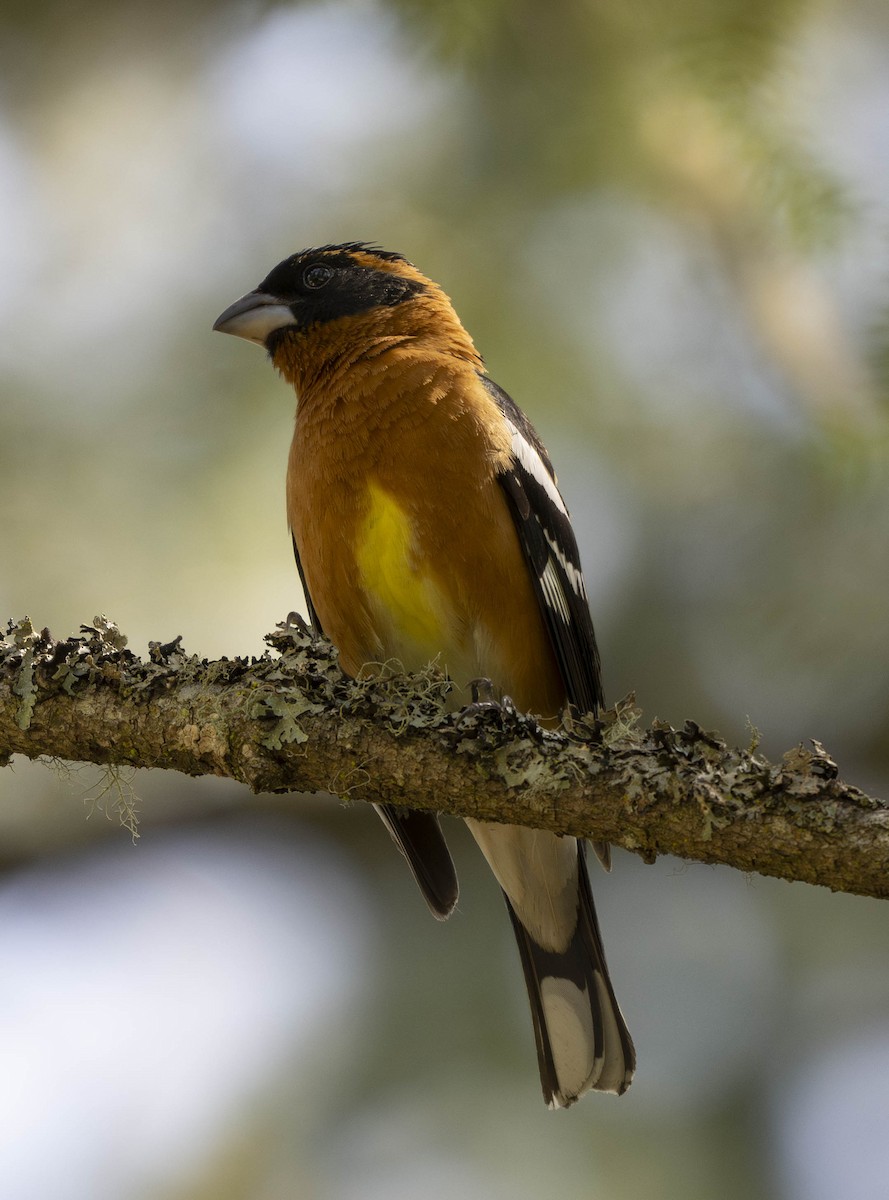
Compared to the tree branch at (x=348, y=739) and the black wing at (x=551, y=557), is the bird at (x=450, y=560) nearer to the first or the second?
the black wing at (x=551, y=557)

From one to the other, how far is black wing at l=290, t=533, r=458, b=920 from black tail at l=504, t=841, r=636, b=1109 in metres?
0.62

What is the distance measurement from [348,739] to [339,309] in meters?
2.60

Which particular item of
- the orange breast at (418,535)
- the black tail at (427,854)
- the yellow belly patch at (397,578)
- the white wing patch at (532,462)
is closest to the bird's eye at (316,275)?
the orange breast at (418,535)

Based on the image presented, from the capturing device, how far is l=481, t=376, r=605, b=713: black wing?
4.96 metres

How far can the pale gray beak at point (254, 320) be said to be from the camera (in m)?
5.60

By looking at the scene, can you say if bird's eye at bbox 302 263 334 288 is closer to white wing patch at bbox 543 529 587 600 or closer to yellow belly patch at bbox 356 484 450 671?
yellow belly patch at bbox 356 484 450 671

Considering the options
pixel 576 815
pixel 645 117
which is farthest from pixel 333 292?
pixel 576 815

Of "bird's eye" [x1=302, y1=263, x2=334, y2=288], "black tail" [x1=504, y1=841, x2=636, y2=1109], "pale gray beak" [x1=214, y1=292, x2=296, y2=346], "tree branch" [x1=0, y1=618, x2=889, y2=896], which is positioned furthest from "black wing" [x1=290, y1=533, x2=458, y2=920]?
"bird's eye" [x1=302, y1=263, x2=334, y2=288]

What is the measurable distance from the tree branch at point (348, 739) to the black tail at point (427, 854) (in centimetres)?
128

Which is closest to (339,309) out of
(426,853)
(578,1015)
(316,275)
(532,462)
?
(316,275)

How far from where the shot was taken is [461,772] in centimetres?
361

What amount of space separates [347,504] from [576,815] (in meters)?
1.77

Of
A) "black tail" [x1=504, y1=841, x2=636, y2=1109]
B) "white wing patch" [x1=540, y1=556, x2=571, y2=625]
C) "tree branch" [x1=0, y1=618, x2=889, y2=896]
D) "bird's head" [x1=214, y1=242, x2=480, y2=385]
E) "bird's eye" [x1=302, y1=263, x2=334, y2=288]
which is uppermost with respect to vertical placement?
"bird's eye" [x1=302, y1=263, x2=334, y2=288]

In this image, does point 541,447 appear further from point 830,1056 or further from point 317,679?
point 830,1056
